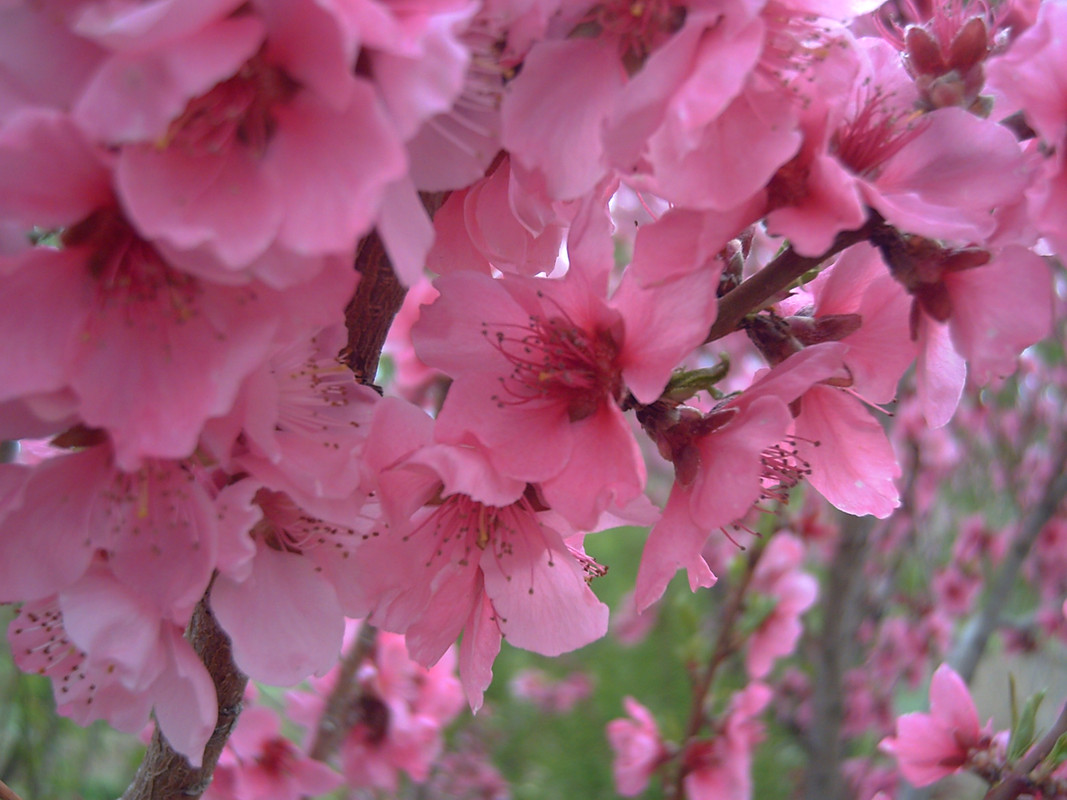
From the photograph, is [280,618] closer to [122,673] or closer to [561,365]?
[122,673]

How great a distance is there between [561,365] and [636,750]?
4.46 feet

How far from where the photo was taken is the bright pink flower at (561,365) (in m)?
0.68

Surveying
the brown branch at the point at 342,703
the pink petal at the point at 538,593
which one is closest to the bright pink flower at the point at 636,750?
the brown branch at the point at 342,703

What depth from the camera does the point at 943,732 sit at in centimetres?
121

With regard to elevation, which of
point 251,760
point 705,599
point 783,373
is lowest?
point 705,599

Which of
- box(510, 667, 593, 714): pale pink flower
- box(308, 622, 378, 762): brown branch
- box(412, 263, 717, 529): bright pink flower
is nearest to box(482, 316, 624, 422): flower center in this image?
box(412, 263, 717, 529): bright pink flower

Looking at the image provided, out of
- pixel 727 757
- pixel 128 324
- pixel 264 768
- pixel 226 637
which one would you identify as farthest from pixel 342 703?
pixel 128 324

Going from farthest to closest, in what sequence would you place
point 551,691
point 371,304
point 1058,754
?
point 551,691 < point 1058,754 < point 371,304

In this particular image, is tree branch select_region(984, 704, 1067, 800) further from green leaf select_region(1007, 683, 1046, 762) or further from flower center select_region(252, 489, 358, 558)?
flower center select_region(252, 489, 358, 558)

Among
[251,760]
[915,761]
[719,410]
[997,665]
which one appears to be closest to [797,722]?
[997,665]

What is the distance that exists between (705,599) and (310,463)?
441cm

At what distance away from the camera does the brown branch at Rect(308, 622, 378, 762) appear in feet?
5.30

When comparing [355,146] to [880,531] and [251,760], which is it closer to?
[251,760]

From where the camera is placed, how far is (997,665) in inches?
205
